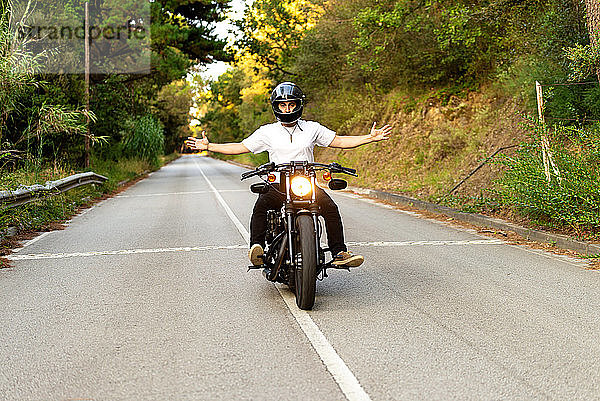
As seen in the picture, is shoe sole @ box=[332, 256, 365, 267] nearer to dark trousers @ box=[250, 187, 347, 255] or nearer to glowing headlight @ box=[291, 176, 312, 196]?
dark trousers @ box=[250, 187, 347, 255]

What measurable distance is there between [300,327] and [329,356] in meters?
0.82

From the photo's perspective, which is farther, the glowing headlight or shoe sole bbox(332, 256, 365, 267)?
shoe sole bbox(332, 256, 365, 267)

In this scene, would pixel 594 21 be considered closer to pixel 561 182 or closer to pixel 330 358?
pixel 561 182

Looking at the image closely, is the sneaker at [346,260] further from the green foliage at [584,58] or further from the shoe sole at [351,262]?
the green foliage at [584,58]

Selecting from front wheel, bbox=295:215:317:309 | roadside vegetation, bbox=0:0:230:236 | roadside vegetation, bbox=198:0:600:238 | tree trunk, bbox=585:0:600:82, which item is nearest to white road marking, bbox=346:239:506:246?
roadside vegetation, bbox=198:0:600:238

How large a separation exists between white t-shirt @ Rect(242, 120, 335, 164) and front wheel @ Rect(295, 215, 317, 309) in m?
0.79

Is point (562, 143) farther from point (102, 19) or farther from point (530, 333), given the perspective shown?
point (102, 19)

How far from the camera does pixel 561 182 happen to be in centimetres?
1003

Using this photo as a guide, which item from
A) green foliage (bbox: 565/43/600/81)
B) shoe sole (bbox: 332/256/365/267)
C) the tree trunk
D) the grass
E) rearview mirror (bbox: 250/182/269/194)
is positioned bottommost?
the grass

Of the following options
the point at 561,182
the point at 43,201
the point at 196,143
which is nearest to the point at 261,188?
the point at 196,143

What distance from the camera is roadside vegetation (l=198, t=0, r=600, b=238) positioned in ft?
34.7

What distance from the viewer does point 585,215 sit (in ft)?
31.0

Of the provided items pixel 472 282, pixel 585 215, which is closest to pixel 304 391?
pixel 472 282

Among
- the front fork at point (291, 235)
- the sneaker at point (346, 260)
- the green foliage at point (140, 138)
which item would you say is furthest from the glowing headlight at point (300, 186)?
the green foliage at point (140, 138)
